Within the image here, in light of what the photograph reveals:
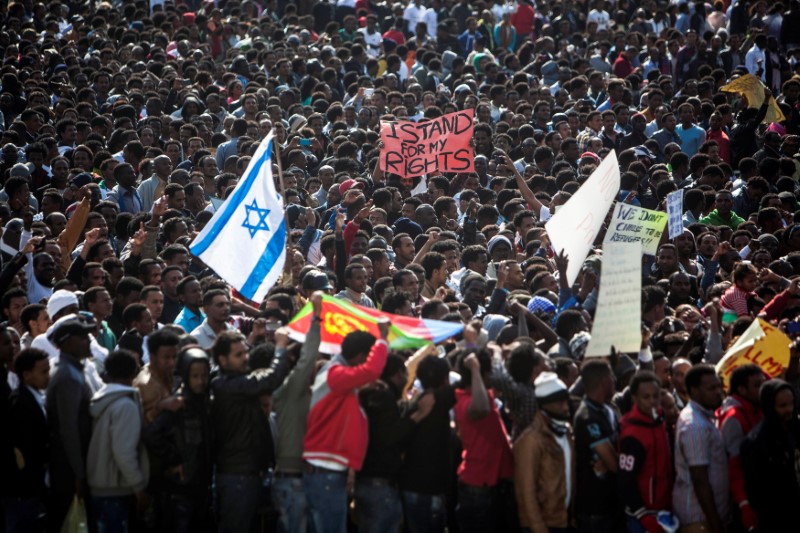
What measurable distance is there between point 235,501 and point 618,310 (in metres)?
3.10

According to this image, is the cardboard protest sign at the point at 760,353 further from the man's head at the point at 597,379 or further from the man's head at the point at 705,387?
the man's head at the point at 597,379

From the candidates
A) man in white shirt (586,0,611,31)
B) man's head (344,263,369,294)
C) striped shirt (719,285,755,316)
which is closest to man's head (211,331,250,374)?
man's head (344,263,369,294)

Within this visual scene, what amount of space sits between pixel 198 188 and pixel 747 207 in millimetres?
7374

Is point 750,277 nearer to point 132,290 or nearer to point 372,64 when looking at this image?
point 132,290

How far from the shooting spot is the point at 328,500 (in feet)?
28.1

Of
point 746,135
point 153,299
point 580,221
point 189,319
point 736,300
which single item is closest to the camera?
point 153,299

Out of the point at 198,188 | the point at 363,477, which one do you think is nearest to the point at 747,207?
the point at 198,188

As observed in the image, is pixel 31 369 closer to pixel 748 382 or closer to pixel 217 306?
pixel 217 306

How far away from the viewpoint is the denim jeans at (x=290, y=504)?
28.3 feet

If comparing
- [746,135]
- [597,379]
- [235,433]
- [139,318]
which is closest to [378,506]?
[235,433]

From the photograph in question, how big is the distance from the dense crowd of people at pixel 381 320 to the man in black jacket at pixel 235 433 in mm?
18

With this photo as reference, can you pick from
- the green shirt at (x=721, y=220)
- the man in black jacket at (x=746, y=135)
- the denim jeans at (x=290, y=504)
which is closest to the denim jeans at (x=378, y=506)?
the denim jeans at (x=290, y=504)

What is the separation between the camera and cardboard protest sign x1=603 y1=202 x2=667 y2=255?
527 inches

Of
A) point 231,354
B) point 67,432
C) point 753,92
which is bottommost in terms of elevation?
point 67,432
